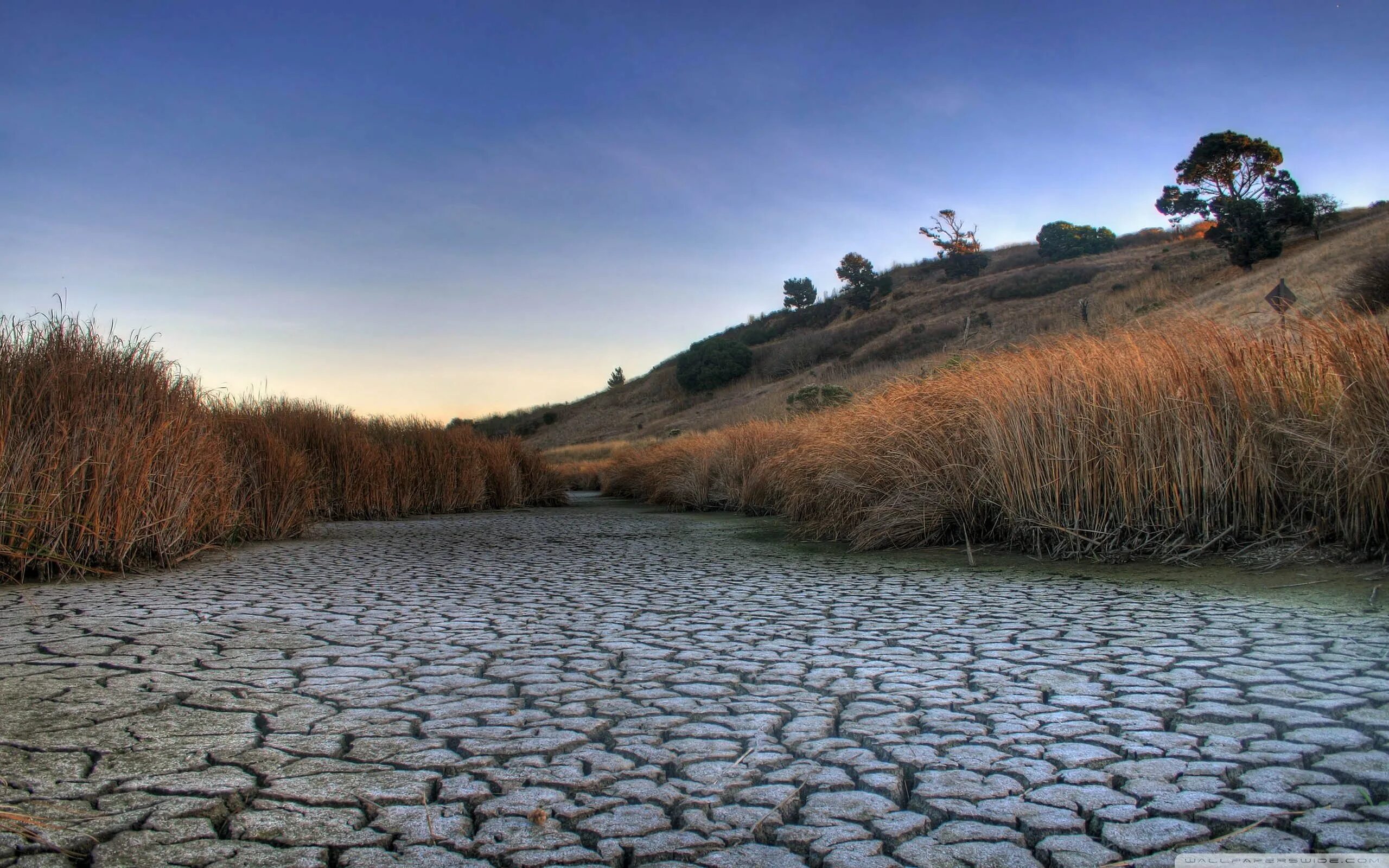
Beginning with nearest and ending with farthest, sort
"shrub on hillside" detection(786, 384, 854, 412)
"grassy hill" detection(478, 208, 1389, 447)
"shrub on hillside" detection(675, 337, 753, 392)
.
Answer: "shrub on hillside" detection(786, 384, 854, 412) < "grassy hill" detection(478, 208, 1389, 447) < "shrub on hillside" detection(675, 337, 753, 392)

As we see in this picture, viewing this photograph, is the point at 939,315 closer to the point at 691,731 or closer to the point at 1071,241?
the point at 1071,241

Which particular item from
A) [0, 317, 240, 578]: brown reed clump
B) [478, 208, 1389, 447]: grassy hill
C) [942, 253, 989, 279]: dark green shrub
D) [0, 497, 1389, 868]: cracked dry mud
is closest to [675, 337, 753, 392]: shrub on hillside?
[478, 208, 1389, 447]: grassy hill

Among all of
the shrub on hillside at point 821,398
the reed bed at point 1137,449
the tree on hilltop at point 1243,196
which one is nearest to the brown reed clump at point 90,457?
the reed bed at point 1137,449

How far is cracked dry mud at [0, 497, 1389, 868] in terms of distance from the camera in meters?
1.42

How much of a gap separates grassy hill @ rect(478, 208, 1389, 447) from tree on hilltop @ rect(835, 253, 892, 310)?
60cm

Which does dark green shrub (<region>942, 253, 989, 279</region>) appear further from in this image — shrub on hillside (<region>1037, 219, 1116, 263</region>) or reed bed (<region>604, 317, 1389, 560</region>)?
reed bed (<region>604, 317, 1389, 560</region>)

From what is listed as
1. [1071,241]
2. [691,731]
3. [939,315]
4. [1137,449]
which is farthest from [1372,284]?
[1071,241]

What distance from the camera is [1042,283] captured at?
36594 mm

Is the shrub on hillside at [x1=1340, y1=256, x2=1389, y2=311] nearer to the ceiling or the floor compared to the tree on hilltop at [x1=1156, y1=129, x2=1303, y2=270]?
nearer to the floor

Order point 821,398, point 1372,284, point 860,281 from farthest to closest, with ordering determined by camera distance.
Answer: point 860,281 → point 1372,284 → point 821,398

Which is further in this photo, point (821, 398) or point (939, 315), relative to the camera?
point (939, 315)

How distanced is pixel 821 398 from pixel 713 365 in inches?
1017

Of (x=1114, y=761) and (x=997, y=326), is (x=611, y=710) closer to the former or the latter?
(x=1114, y=761)

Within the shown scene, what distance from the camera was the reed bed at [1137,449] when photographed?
4.38 meters
